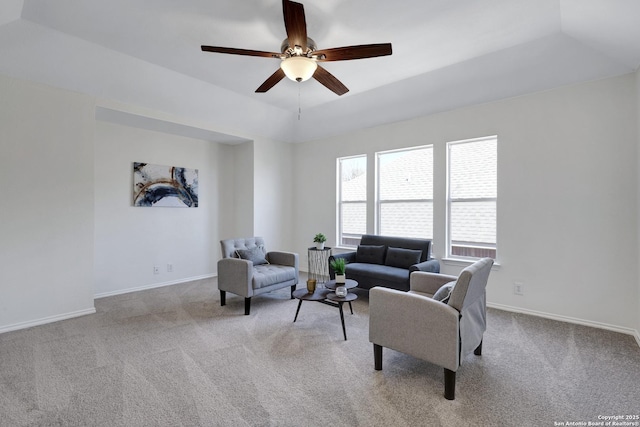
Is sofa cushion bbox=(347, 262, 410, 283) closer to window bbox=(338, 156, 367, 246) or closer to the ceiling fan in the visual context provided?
window bbox=(338, 156, 367, 246)

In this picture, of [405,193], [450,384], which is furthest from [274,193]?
[450,384]

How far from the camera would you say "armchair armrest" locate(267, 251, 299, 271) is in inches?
182

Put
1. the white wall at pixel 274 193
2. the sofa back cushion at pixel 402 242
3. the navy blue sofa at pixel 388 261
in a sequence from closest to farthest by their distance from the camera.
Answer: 1. the navy blue sofa at pixel 388 261
2. the sofa back cushion at pixel 402 242
3. the white wall at pixel 274 193

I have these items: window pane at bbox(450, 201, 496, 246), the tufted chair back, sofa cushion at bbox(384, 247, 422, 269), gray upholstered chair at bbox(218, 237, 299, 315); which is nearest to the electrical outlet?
window pane at bbox(450, 201, 496, 246)

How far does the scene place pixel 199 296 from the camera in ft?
15.3

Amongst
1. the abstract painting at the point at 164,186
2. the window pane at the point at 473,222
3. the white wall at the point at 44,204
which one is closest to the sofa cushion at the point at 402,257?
the window pane at the point at 473,222

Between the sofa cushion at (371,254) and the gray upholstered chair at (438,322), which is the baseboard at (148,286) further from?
the gray upholstered chair at (438,322)

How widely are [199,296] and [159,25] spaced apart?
11.6 ft

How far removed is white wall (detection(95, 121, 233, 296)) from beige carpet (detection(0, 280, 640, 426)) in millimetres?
1428

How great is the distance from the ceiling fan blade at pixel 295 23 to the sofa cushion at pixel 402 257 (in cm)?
307

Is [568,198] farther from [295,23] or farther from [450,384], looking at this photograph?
[295,23]

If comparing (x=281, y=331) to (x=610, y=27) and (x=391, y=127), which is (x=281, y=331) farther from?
(x=610, y=27)

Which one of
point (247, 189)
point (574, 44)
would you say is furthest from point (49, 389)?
A: point (574, 44)

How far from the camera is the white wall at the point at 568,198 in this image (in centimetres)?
331
